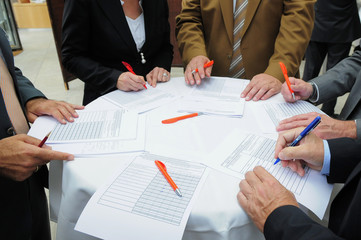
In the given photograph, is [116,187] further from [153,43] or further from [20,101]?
[153,43]

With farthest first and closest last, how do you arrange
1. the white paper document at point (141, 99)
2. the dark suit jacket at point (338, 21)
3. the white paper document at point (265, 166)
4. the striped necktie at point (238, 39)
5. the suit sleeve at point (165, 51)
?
the dark suit jacket at point (338, 21)
the suit sleeve at point (165, 51)
the striped necktie at point (238, 39)
the white paper document at point (141, 99)
the white paper document at point (265, 166)

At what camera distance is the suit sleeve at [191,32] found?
1.72 m

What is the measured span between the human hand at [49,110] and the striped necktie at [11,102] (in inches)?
1.7

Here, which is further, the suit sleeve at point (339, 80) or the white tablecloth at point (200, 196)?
the suit sleeve at point (339, 80)

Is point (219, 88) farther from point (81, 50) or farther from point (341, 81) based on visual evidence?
point (81, 50)

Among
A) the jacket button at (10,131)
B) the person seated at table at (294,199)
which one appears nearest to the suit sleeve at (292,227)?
the person seated at table at (294,199)

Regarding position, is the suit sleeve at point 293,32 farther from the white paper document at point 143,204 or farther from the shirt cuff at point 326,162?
the white paper document at point 143,204

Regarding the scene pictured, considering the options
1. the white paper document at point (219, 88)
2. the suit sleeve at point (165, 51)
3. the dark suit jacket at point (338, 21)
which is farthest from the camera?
the dark suit jacket at point (338, 21)

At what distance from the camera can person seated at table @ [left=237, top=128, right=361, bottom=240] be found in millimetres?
689

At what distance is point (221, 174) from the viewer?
2.78 feet

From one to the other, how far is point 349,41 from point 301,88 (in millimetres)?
2058

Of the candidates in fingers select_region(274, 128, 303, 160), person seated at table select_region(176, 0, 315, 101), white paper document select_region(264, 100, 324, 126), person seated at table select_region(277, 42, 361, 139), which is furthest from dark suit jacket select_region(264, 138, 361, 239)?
person seated at table select_region(176, 0, 315, 101)

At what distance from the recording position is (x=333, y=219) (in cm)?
79

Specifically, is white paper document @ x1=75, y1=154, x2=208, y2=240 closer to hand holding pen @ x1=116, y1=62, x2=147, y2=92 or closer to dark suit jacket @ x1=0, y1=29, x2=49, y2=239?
dark suit jacket @ x1=0, y1=29, x2=49, y2=239
